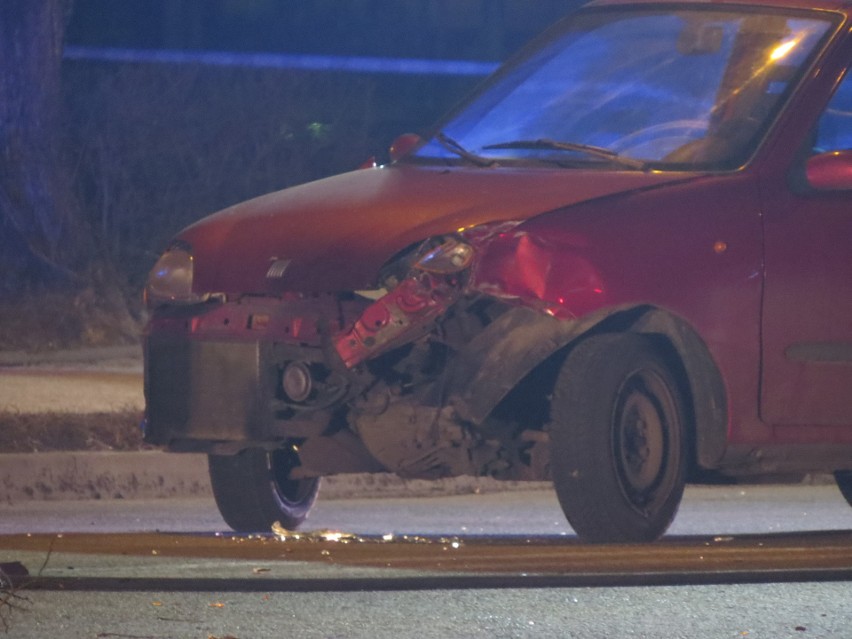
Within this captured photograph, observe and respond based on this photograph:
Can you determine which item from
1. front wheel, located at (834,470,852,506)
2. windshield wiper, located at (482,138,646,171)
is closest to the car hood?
windshield wiper, located at (482,138,646,171)

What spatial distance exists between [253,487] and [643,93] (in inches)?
81.5

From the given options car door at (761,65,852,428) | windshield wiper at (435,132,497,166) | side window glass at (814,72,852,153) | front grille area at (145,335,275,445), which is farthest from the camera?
windshield wiper at (435,132,497,166)

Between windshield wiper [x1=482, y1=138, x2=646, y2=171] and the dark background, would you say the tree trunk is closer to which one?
the dark background

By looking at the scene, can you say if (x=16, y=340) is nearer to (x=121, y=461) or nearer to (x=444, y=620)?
(x=121, y=461)

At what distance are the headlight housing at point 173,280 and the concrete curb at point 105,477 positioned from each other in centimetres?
306

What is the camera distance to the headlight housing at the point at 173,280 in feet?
22.9

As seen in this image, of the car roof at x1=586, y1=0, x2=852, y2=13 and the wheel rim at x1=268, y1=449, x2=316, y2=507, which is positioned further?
the wheel rim at x1=268, y1=449, x2=316, y2=507

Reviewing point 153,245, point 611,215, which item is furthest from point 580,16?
point 153,245

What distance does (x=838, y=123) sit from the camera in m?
7.38

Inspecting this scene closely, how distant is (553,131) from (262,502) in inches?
69.6

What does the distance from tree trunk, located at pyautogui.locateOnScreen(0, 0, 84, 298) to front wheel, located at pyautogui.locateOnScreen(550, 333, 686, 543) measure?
10.6 meters

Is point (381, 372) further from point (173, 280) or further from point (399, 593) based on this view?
point (399, 593)

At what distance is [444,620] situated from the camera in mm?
5328

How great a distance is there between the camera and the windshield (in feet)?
23.7
